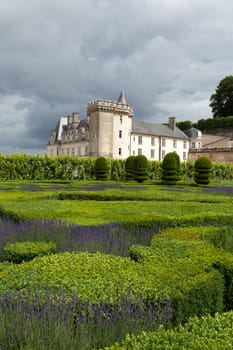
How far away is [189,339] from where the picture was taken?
219 centimetres

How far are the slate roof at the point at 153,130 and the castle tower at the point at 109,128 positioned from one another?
529 centimetres

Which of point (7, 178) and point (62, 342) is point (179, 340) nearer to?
point (62, 342)

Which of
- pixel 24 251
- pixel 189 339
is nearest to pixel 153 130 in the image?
pixel 24 251

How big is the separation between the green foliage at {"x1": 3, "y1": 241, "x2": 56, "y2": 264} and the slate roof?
186 feet

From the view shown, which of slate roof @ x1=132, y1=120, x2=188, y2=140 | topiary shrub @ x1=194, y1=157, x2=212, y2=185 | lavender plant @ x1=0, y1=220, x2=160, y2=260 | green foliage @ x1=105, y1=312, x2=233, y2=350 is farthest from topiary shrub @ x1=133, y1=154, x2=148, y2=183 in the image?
slate roof @ x1=132, y1=120, x2=188, y2=140

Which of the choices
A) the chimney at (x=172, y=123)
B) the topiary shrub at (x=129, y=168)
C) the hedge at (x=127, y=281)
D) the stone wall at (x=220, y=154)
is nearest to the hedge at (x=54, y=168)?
the topiary shrub at (x=129, y=168)

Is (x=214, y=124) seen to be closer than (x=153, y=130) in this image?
No

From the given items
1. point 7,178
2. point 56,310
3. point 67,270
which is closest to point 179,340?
point 56,310

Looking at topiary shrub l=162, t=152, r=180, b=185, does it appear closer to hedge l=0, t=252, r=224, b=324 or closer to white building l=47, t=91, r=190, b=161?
hedge l=0, t=252, r=224, b=324

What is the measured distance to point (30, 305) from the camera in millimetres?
2752

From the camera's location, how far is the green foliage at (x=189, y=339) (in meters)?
2.11

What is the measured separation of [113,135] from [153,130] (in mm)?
11425

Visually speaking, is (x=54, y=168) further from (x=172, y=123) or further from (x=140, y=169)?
(x=172, y=123)

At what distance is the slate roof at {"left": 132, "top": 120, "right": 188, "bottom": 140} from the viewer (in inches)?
2453
